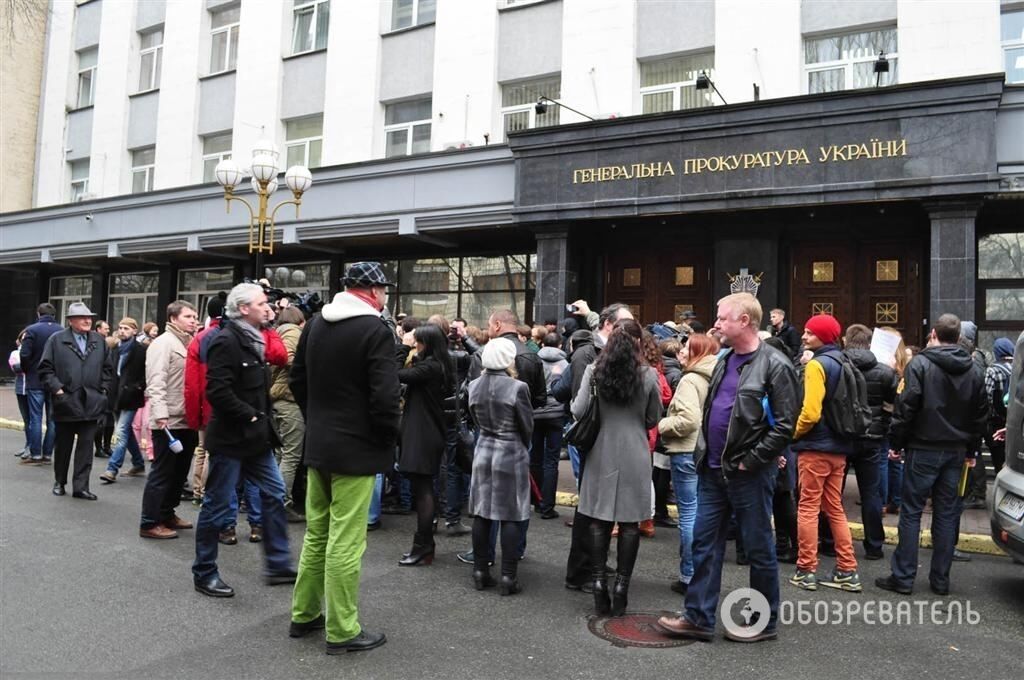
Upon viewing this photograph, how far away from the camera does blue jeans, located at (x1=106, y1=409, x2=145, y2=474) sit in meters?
8.95

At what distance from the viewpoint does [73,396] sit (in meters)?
7.97

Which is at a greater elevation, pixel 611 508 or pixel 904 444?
pixel 904 444

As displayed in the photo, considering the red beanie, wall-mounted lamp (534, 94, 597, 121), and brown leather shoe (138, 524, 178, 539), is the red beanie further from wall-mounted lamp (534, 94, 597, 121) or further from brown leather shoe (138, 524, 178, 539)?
wall-mounted lamp (534, 94, 597, 121)

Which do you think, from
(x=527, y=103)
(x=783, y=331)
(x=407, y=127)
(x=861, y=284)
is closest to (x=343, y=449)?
(x=783, y=331)

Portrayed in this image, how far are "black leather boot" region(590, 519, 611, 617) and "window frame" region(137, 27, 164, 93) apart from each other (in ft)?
68.4

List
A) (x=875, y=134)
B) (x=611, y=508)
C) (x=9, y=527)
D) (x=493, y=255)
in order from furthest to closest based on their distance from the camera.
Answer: (x=493, y=255) < (x=875, y=134) < (x=9, y=527) < (x=611, y=508)

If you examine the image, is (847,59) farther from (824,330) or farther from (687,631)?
(687,631)

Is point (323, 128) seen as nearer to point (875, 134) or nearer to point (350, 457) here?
point (875, 134)

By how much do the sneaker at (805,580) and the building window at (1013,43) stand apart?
9287 millimetres

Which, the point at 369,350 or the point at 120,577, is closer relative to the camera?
the point at 369,350

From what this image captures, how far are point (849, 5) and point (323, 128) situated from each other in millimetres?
11223

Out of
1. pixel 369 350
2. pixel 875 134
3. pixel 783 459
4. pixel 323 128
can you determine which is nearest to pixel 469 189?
pixel 323 128

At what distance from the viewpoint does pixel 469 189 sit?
14.1 m

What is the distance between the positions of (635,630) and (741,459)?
1.26 metres
